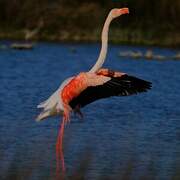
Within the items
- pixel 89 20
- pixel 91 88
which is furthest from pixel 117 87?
pixel 89 20

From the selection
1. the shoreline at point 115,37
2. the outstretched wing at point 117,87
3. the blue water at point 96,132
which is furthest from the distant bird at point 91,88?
the shoreline at point 115,37

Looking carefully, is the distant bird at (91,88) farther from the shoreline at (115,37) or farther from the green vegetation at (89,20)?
the green vegetation at (89,20)

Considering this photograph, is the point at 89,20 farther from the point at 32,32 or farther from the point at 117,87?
the point at 117,87

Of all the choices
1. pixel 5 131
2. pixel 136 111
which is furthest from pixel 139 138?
pixel 136 111

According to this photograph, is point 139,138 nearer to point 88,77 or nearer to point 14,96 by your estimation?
point 88,77

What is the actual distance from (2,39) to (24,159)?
3541 centimetres

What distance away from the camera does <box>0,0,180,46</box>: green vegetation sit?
47.2 meters

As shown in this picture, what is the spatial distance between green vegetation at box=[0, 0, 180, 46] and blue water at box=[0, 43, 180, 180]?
15836 mm

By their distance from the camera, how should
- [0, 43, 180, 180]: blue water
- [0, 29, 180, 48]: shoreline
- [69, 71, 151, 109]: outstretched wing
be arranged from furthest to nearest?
[0, 29, 180, 48]: shoreline → [69, 71, 151, 109]: outstretched wing → [0, 43, 180, 180]: blue water


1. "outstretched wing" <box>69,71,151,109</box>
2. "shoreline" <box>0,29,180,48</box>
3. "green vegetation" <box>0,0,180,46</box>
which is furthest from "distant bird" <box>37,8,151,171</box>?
"green vegetation" <box>0,0,180,46</box>

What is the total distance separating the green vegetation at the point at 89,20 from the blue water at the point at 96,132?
15.8 m

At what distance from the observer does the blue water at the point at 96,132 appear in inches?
466

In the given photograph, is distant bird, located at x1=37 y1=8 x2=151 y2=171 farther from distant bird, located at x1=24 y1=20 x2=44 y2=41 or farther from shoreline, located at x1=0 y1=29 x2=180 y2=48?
distant bird, located at x1=24 y1=20 x2=44 y2=41

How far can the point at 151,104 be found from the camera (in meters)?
21.2
